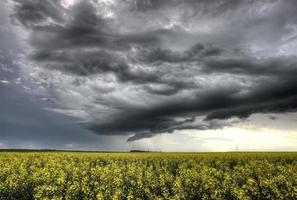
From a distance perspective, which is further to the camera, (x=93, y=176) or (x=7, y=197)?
(x=93, y=176)

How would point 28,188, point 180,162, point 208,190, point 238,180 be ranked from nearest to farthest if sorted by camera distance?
1. point 208,190
2. point 28,188
3. point 238,180
4. point 180,162

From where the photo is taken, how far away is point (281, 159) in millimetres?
44250

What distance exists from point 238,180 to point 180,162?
1778cm

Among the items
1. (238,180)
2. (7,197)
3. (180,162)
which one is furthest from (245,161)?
(7,197)

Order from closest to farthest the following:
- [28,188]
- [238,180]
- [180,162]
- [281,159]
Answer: [28,188] → [238,180] → [180,162] → [281,159]

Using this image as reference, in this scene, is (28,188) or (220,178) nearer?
(28,188)

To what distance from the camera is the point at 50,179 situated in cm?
2288

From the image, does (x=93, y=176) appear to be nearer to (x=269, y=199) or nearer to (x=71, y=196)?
(x=71, y=196)

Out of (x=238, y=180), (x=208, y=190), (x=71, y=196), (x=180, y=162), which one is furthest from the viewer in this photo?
(x=180, y=162)

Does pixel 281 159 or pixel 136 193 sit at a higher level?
pixel 281 159

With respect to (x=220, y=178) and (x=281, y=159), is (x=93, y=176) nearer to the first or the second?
(x=220, y=178)

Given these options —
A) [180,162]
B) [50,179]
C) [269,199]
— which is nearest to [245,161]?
[180,162]

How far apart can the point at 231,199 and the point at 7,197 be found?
14270 millimetres

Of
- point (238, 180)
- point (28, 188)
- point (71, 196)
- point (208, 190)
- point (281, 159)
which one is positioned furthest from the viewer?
point (281, 159)
